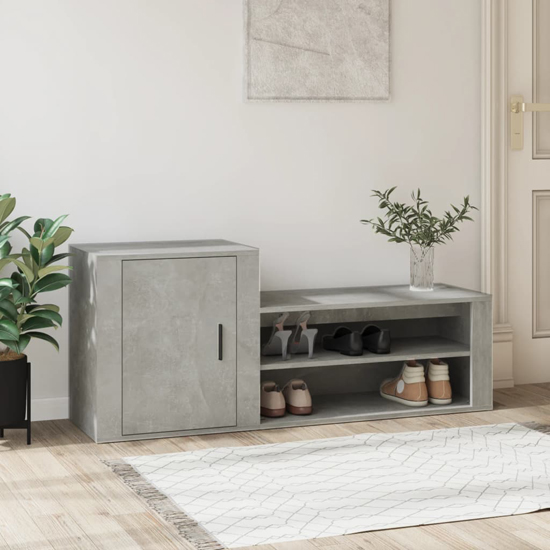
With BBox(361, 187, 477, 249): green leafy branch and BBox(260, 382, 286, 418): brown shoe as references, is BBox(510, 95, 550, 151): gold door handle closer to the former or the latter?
BBox(361, 187, 477, 249): green leafy branch

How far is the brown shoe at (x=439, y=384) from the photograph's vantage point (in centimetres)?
380

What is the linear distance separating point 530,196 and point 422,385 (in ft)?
3.57

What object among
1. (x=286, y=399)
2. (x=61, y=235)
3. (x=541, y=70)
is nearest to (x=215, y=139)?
(x=61, y=235)

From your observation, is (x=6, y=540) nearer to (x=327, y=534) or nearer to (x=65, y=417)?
(x=327, y=534)

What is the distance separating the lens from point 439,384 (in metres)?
3.80

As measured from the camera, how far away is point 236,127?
3.86 metres

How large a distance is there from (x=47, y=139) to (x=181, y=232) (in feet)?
2.02

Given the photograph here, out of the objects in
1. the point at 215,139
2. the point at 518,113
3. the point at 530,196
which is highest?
the point at 518,113

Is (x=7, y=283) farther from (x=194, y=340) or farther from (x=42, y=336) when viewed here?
(x=194, y=340)

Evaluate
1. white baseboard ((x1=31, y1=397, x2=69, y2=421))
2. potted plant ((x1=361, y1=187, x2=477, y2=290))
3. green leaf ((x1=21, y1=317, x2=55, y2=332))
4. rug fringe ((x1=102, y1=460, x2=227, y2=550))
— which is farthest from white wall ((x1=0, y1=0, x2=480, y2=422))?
rug fringe ((x1=102, y1=460, x2=227, y2=550))

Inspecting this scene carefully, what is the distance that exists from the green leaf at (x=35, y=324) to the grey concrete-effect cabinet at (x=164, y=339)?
0.50 ft

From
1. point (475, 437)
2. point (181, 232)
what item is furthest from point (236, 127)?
point (475, 437)

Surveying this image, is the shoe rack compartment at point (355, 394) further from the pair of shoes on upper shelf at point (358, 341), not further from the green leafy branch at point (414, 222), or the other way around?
the green leafy branch at point (414, 222)

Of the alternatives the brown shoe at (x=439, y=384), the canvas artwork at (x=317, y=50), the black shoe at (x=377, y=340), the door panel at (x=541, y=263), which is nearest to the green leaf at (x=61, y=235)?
the canvas artwork at (x=317, y=50)
